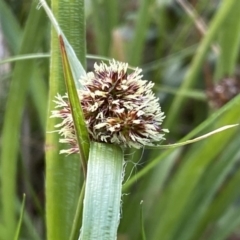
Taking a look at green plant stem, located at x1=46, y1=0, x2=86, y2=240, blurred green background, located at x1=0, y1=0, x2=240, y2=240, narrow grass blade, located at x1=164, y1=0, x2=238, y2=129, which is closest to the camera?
green plant stem, located at x1=46, y1=0, x2=86, y2=240

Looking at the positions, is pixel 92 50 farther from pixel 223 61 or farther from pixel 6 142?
pixel 6 142

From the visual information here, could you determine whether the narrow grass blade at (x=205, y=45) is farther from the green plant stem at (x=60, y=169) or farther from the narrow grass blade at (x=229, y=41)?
the green plant stem at (x=60, y=169)

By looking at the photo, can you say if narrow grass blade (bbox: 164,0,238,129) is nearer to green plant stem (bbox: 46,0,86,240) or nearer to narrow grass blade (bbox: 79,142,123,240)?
green plant stem (bbox: 46,0,86,240)

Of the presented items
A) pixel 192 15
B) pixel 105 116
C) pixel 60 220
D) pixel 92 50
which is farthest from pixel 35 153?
pixel 105 116

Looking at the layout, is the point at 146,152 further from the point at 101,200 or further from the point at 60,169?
the point at 101,200

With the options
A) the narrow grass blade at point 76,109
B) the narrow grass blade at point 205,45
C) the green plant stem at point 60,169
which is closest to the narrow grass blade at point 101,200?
the narrow grass blade at point 76,109

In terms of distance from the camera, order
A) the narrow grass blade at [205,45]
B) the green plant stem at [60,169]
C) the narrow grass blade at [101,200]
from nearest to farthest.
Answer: the narrow grass blade at [101,200]
the green plant stem at [60,169]
the narrow grass blade at [205,45]

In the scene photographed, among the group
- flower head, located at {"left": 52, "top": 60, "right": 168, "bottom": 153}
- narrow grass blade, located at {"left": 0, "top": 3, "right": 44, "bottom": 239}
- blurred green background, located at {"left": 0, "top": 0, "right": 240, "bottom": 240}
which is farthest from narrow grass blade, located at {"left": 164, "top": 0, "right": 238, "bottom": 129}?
flower head, located at {"left": 52, "top": 60, "right": 168, "bottom": 153}
